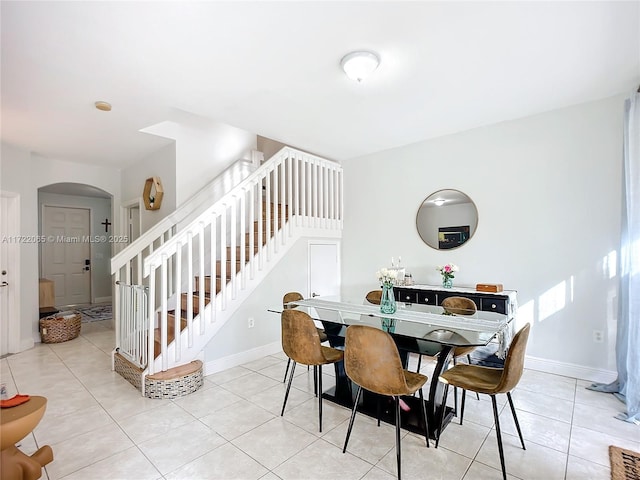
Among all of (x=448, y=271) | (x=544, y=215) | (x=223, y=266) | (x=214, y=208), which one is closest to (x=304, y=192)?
(x=214, y=208)

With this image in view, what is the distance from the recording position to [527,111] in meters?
3.45

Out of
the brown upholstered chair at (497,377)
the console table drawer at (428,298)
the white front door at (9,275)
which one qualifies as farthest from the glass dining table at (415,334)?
the white front door at (9,275)

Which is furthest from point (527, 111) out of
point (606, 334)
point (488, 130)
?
point (606, 334)

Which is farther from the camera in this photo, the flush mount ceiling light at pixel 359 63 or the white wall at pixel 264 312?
the white wall at pixel 264 312

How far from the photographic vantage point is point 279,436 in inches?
88.9

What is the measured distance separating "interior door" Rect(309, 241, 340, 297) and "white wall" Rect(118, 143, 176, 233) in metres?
2.05

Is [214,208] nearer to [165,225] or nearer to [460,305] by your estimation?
[165,225]

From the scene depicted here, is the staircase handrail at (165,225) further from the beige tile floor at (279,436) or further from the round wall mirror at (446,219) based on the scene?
the round wall mirror at (446,219)

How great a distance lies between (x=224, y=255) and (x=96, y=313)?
4.96 metres

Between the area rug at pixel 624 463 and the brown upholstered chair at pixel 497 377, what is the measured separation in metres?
0.46

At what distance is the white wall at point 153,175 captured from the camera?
4.37m

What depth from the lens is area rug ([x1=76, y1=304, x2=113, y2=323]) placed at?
20.2 feet

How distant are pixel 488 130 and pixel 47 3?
407 centimetres

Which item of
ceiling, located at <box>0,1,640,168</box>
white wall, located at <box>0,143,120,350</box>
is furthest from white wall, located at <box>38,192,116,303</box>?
ceiling, located at <box>0,1,640,168</box>
